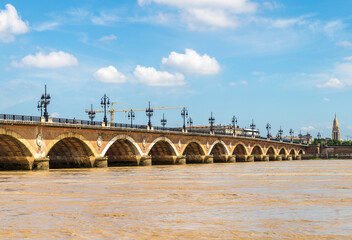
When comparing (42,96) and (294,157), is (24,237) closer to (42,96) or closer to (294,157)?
(42,96)

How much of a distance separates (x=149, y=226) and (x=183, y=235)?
59.6 inches

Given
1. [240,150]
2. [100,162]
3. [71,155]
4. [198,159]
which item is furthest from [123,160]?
[240,150]

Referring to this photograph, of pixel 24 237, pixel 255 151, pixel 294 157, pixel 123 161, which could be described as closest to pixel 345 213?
pixel 24 237

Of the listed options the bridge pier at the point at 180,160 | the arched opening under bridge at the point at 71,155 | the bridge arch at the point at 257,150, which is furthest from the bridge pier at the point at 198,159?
the bridge arch at the point at 257,150

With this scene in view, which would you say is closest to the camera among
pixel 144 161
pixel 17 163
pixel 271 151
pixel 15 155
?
pixel 17 163

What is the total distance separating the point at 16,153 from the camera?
44.0 metres

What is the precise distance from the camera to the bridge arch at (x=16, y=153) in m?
42.7

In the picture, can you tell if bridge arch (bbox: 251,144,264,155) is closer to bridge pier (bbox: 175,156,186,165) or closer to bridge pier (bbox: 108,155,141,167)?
bridge pier (bbox: 175,156,186,165)

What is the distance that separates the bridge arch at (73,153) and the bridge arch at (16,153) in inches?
257

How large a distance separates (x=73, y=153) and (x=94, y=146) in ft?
9.13

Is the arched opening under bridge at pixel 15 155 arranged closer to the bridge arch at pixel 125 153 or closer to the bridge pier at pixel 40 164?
the bridge pier at pixel 40 164

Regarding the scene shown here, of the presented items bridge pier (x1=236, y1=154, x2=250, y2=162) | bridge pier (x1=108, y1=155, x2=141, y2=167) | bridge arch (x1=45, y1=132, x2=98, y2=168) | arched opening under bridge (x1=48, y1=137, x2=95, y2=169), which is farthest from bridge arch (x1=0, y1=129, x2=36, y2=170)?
bridge pier (x1=236, y1=154, x2=250, y2=162)

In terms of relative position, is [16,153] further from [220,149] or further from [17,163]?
[220,149]

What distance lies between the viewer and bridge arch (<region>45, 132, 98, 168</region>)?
51312mm
